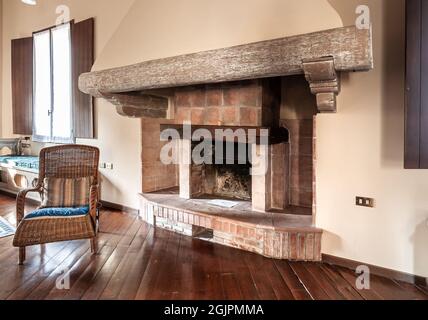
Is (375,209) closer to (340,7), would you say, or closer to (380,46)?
(380,46)

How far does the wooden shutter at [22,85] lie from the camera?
6.11 metres

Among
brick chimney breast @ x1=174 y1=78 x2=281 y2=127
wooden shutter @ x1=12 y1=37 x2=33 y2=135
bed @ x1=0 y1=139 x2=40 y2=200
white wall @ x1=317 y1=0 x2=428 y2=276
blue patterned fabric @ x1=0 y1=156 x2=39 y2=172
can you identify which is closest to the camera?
white wall @ x1=317 y1=0 x2=428 y2=276

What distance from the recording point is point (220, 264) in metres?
2.91

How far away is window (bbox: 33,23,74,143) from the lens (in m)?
5.45

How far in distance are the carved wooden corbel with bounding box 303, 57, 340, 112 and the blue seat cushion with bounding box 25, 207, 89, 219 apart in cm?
253

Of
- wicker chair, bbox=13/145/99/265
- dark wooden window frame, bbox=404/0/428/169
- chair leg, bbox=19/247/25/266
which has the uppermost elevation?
dark wooden window frame, bbox=404/0/428/169

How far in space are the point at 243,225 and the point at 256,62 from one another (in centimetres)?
164

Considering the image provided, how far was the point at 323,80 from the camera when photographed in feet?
7.74

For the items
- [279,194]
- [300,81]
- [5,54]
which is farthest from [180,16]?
[5,54]

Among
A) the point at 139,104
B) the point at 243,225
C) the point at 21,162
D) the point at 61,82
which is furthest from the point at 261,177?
the point at 21,162

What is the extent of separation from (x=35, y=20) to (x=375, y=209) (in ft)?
22.2

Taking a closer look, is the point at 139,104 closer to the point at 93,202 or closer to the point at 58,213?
the point at 93,202

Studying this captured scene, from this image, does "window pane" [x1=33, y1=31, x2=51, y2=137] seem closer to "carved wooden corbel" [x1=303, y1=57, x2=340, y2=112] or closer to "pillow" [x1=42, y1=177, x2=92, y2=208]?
"pillow" [x1=42, y1=177, x2=92, y2=208]

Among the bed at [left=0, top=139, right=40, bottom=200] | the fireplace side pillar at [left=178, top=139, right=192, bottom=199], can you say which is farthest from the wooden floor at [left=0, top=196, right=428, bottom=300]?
the bed at [left=0, top=139, right=40, bottom=200]
